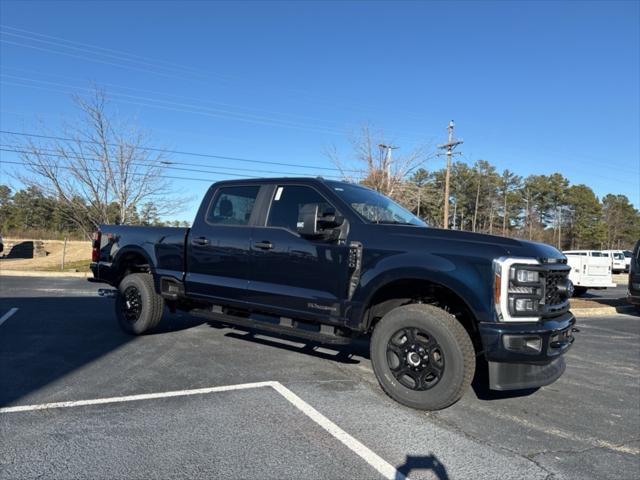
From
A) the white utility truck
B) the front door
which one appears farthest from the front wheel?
the white utility truck

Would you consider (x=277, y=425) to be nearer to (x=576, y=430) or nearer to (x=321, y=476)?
(x=321, y=476)

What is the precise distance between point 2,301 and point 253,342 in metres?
6.54

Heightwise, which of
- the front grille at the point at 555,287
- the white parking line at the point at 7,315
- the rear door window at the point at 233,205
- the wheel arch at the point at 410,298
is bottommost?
the white parking line at the point at 7,315

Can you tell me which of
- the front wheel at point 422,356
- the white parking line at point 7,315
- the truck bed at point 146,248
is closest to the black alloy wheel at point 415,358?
the front wheel at point 422,356

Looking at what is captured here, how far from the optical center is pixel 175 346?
6.13m


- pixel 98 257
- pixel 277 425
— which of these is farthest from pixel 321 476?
pixel 98 257

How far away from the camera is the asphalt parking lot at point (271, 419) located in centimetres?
304

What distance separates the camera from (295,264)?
4906mm

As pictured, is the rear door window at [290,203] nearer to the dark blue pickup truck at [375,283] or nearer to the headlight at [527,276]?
the dark blue pickup truck at [375,283]

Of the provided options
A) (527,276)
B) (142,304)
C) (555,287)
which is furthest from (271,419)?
Result: (142,304)

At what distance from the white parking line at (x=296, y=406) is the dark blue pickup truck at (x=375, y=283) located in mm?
677

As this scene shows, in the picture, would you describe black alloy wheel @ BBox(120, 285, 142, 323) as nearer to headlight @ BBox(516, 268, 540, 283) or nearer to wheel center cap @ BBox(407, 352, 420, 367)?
wheel center cap @ BBox(407, 352, 420, 367)

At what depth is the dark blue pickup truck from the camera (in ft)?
12.5

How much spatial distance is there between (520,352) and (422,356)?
0.81m
